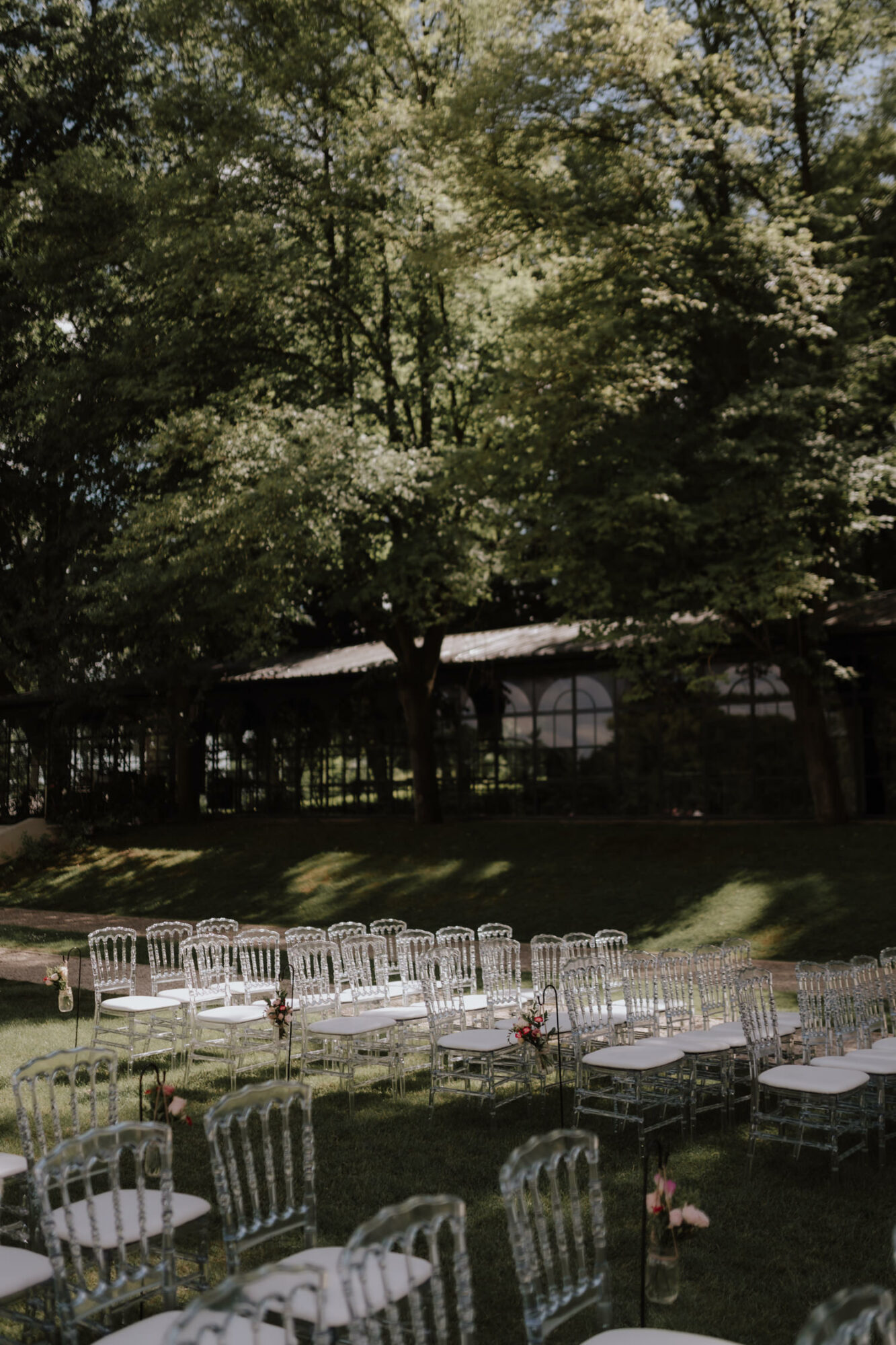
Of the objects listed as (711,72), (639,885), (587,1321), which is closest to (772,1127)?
(587,1321)

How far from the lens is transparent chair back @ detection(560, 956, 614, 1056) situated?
8797 mm

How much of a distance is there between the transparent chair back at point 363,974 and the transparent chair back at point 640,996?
94.4 inches

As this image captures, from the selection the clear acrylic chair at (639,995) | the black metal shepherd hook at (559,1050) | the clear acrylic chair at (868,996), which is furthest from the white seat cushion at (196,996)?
the clear acrylic chair at (868,996)

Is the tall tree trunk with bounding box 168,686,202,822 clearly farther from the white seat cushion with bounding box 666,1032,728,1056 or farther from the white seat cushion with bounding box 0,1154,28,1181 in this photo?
the white seat cushion with bounding box 0,1154,28,1181

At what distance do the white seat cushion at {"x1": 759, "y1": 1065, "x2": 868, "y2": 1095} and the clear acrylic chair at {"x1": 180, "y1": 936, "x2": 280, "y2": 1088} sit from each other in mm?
4562

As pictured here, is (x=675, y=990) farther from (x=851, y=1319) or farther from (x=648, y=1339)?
(x=851, y=1319)

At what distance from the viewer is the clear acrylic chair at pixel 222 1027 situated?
10289 millimetres

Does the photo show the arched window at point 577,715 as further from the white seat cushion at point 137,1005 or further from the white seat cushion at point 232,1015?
the white seat cushion at point 232,1015

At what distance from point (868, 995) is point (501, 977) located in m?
3.45

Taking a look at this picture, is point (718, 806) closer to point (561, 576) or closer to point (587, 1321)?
point (561, 576)

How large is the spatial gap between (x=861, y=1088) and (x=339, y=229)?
21.1 metres

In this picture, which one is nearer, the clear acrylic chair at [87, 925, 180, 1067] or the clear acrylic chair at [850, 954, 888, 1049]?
the clear acrylic chair at [850, 954, 888, 1049]

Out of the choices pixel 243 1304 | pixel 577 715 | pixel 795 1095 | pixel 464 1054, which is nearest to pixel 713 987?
pixel 795 1095

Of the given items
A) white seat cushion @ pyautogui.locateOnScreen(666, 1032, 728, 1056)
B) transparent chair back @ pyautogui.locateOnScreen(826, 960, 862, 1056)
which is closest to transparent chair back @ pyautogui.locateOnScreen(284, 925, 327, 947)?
white seat cushion @ pyautogui.locateOnScreen(666, 1032, 728, 1056)
